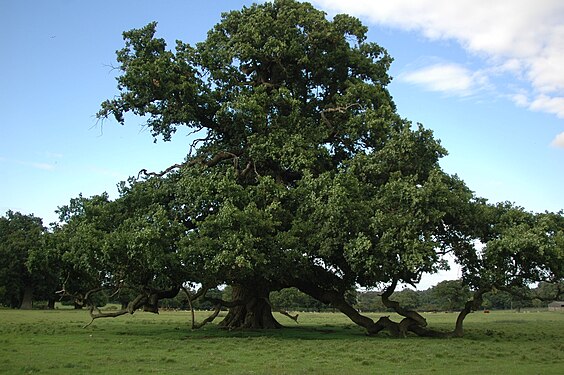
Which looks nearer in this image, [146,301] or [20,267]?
[146,301]

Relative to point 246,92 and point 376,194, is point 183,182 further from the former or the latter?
point 376,194

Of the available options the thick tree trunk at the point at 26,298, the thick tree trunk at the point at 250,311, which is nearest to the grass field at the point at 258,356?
the thick tree trunk at the point at 250,311

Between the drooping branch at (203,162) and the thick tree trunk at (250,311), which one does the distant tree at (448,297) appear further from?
the drooping branch at (203,162)

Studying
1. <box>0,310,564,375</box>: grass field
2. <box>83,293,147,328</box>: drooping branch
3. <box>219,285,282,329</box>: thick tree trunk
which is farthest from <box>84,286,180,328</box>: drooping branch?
<box>219,285,282,329</box>: thick tree trunk

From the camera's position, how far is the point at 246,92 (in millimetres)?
28891

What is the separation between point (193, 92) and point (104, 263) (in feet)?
32.5

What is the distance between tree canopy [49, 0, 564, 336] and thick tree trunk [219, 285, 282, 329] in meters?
0.09

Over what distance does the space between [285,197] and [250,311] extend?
8632 millimetres

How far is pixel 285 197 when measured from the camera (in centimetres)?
2683

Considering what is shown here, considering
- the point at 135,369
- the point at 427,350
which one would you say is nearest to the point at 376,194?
the point at 427,350

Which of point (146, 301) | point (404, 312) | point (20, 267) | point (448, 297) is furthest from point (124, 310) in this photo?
point (448, 297)

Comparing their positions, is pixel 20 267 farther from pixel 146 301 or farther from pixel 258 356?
pixel 258 356

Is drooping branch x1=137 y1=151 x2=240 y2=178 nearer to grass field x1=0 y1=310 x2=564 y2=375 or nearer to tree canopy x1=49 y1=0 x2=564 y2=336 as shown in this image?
tree canopy x1=49 y1=0 x2=564 y2=336

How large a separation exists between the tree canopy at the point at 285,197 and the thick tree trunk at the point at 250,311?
0.31ft
